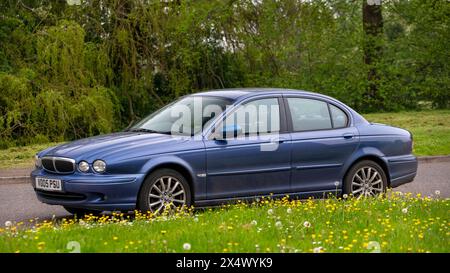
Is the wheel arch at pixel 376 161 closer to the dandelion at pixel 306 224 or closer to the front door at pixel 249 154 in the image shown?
the front door at pixel 249 154

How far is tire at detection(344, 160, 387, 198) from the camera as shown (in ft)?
36.9

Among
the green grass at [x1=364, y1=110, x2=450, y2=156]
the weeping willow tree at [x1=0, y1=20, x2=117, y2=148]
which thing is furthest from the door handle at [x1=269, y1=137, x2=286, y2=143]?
the weeping willow tree at [x1=0, y1=20, x2=117, y2=148]

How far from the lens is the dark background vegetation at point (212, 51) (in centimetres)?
2542

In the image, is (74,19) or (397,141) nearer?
(397,141)

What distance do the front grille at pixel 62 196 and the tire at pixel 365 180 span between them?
3417 millimetres

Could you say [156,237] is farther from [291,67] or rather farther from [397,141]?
[291,67]

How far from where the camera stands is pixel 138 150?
9852mm

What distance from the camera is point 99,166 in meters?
9.73

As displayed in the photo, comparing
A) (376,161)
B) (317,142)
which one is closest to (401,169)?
(376,161)

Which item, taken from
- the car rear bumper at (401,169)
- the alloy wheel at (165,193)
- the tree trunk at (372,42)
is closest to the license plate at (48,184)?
the alloy wheel at (165,193)

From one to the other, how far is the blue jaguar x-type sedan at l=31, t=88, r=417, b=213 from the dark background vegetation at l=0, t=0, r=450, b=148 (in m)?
14.2

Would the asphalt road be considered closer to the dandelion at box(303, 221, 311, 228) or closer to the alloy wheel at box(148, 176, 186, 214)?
the alloy wheel at box(148, 176, 186, 214)

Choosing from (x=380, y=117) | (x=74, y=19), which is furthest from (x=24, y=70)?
(x=380, y=117)

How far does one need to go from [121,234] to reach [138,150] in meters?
2.08
